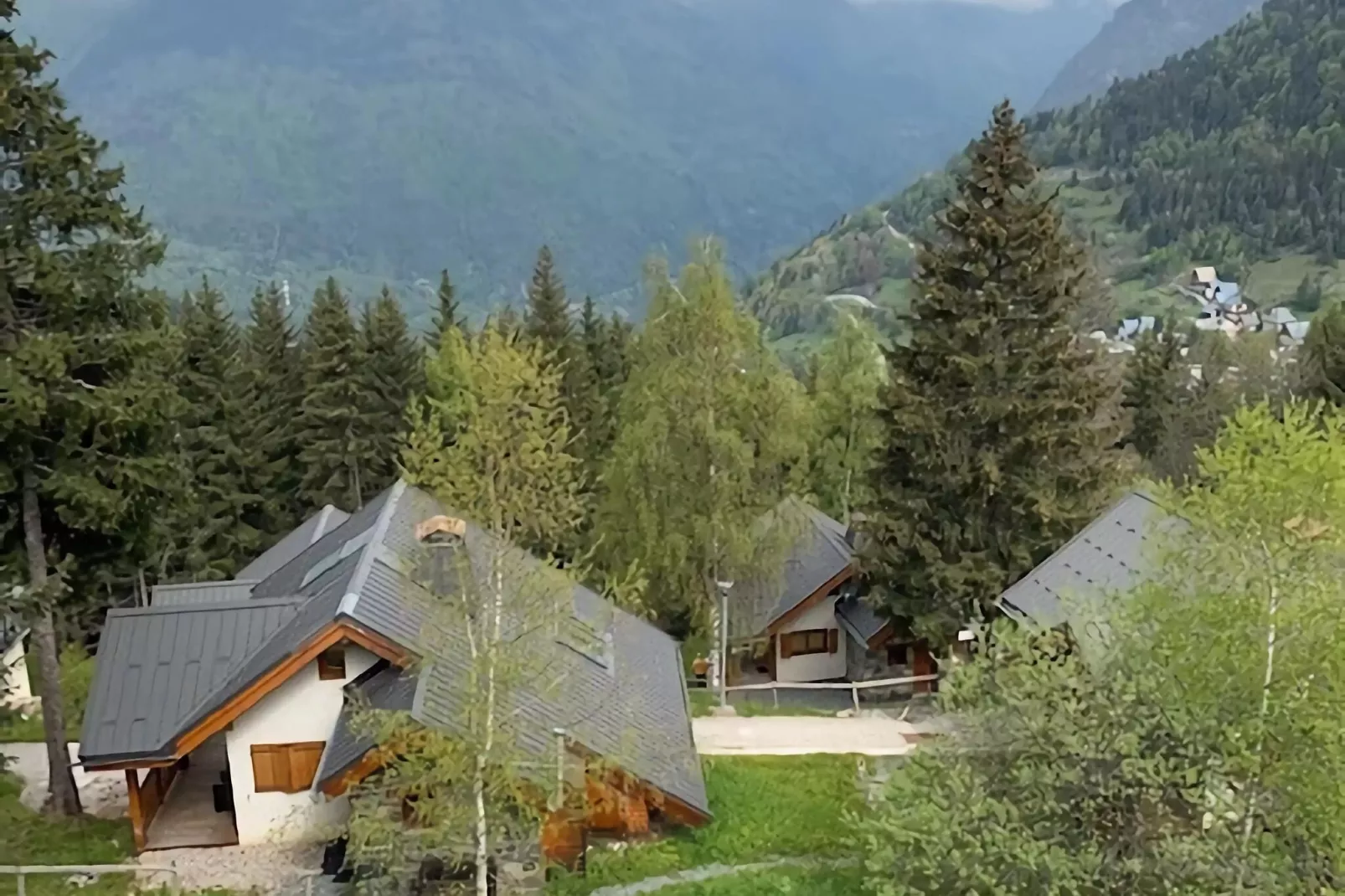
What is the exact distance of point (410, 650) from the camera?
1948 cm

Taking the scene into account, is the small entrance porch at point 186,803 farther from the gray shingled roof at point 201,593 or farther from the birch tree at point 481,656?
the birch tree at point 481,656

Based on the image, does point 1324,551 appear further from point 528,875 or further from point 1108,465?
point 1108,465

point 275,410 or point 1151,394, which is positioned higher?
point 275,410

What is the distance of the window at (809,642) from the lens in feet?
119

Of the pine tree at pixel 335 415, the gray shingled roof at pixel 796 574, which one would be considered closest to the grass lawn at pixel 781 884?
the gray shingled roof at pixel 796 574

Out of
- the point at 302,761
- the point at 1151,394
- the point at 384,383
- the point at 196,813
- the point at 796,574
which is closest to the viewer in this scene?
the point at 302,761

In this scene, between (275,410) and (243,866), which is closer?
(243,866)

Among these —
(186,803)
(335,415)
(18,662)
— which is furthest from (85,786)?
(335,415)

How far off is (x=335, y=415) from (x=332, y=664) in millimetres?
25980

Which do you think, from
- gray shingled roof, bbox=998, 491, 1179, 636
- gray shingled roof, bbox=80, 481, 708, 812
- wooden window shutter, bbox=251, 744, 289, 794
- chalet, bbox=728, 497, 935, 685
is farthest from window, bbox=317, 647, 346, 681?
chalet, bbox=728, 497, 935, 685

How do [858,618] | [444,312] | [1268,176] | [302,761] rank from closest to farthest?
[302,761] → [858,618] → [444,312] → [1268,176]

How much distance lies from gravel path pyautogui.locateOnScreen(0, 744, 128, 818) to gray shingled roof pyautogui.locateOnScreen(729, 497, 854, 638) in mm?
13789

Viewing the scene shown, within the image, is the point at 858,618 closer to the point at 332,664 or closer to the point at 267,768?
the point at 332,664

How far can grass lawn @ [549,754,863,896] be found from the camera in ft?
62.3
